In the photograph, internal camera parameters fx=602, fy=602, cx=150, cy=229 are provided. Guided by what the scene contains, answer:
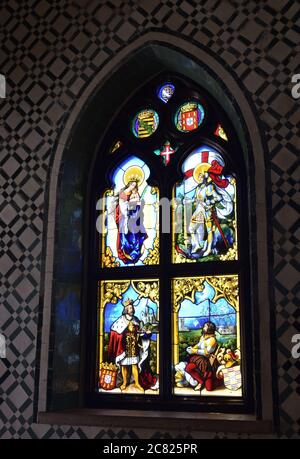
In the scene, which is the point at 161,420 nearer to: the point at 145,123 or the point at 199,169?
the point at 199,169

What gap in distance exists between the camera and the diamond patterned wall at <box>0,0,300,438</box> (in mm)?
4324

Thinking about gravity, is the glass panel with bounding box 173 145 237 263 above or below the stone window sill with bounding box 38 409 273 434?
above

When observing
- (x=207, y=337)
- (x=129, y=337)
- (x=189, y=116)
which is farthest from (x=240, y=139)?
(x=129, y=337)

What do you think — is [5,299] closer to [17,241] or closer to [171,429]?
[17,241]

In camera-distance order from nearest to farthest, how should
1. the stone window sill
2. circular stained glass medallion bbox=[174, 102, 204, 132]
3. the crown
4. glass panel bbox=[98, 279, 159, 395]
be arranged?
the stone window sill
glass panel bbox=[98, 279, 159, 395]
the crown
circular stained glass medallion bbox=[174, 102, 204, 132]

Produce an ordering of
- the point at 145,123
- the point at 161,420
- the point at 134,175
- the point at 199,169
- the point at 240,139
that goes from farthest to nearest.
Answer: the point at 145,123 → the point at 134,175 → the point at 199,169 → the point at 240,139 → the point at 161,420

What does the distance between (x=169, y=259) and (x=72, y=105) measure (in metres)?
1.59

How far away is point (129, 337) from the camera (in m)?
4.91

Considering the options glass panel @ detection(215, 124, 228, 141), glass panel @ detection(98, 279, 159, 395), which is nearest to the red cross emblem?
glass panel @ detection(215, 124, 228, 141)

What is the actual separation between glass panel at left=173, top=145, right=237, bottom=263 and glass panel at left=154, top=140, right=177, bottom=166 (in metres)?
0.19

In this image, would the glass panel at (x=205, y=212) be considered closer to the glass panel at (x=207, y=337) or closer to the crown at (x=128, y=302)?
the glass panel at (x=207, y=337)

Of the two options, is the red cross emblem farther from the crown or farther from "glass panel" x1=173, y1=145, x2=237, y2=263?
the crown

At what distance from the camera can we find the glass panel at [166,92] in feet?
17.6
